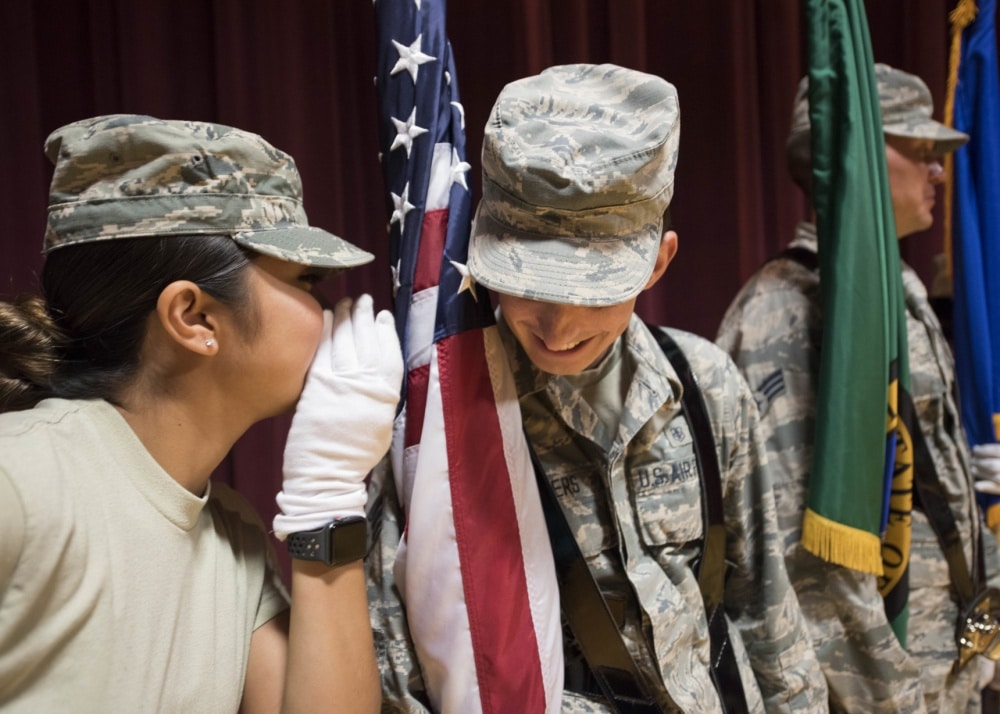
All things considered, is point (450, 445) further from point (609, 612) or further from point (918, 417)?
point (918, 417)

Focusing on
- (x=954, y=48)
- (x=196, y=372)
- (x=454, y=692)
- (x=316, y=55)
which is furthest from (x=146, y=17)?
(x=954, y=48)

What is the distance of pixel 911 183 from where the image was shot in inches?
66.9

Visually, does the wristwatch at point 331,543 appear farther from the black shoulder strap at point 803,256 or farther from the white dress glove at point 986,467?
the white dress glove at point 986,467

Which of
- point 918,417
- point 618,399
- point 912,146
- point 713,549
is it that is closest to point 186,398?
point 618,399

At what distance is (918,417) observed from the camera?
5.26ft

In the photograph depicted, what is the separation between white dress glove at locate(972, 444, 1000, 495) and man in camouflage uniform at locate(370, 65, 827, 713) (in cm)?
69

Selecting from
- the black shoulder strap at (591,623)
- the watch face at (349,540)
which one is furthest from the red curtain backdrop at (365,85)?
the black shoulder strap at (591,623)

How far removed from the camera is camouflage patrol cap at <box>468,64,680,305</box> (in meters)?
0.92

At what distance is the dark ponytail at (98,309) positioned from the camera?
89 cm

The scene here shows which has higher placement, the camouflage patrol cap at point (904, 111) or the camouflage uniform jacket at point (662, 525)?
the camouflage patrol cap at point (904, 111)

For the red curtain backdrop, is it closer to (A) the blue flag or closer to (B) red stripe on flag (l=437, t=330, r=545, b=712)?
(A) the blue flag

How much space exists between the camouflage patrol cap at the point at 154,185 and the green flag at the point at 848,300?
0.89 m

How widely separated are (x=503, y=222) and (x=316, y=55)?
852 millimetres

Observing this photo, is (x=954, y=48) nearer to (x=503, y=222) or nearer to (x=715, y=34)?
(x=715, y=34)
